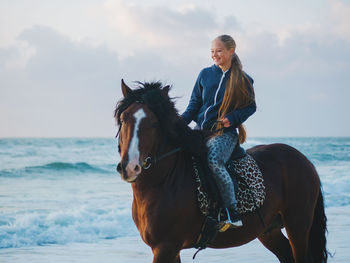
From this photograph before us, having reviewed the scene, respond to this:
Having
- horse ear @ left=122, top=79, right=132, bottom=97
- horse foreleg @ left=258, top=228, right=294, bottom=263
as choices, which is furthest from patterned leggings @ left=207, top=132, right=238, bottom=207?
horse foreleg @ left=258, top=228, right=294, bottom=263

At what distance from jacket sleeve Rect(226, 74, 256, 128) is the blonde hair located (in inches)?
1.4

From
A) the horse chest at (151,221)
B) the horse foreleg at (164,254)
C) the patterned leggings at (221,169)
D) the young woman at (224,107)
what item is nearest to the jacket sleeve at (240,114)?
the young woman at (224,107)

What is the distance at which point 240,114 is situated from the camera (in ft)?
11.3

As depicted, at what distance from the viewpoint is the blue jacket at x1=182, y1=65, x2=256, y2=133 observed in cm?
346

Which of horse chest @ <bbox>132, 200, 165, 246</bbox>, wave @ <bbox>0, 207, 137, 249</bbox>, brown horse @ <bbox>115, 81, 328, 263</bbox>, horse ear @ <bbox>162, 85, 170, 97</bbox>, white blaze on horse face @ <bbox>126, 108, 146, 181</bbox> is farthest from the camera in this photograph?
wave @ <bbox>0, 207, 137, 249</bbox>

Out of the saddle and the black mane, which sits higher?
the black mane

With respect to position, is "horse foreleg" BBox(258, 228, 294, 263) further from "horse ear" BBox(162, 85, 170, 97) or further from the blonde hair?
"horse ear" BBox(162, 85, 170, 97)

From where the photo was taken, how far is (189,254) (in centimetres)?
616

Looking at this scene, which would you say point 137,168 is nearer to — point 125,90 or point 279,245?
point 125,90

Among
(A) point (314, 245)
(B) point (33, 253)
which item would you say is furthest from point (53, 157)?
(A) point (314, 245)

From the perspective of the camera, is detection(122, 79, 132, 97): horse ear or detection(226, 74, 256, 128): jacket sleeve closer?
detection(122, 79, 132, 97): horse ear

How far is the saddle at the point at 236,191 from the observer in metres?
3.27

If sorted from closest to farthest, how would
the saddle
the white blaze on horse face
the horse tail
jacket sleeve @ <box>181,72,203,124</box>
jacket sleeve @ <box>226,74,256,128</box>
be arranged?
the white blaze on horse face → the saddle → jacket sleeve @ <box>226,74,256,128</box> → jacket sleeve @ <box>181,72,203,124</box> → the horse tail

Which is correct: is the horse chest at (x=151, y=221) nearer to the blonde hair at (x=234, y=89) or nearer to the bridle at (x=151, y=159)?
the bridle at (x=151, y=159)
